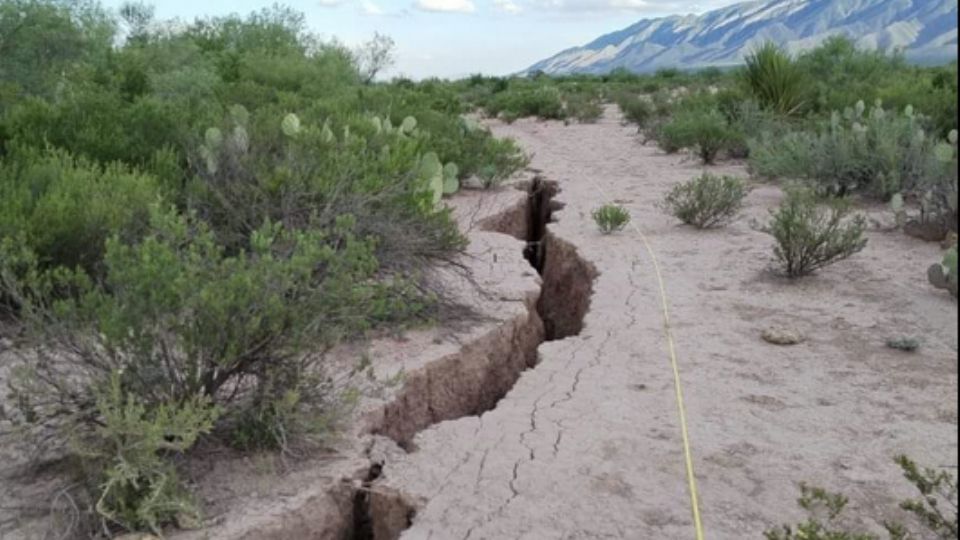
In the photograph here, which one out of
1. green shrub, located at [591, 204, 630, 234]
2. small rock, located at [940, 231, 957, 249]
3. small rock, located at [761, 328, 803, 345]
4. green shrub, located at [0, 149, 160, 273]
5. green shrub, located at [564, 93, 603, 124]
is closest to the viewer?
green shrub, located at [0, 149, 160, 273]

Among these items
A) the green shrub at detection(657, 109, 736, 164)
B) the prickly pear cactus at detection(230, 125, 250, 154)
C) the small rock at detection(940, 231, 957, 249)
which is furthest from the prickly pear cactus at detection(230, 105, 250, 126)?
the green shrub at detection(657, 109, 736, 164)

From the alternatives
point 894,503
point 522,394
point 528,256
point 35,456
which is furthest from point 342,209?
point 528,256

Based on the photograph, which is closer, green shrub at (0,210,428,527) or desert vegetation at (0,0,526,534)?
green shrub at (0,210,428,527)

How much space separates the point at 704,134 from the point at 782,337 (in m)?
8.64

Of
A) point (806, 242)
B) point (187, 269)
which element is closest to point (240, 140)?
point (187, 269)

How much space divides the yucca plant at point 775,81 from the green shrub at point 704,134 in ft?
6.73

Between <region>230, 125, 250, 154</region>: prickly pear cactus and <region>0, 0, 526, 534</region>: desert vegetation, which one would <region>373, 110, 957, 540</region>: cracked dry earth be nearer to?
<region>0, 0, 526, 534</region>: desert vegetation

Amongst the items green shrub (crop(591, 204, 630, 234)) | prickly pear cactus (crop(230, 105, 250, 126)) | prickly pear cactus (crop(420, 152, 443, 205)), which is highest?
prickly pear cactus (crop(230, 105, 250, 126))

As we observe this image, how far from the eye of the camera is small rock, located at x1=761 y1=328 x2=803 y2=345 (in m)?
5.77

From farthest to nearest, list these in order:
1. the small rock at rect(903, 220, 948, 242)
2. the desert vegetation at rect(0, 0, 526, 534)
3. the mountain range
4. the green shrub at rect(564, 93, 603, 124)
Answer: the green shrub at rect(564, 93, 603, 124) < the small rock at rect(903, 220, 948, 242) < the desert vegetation at rect(0, 0, 526, 534) < the mountain range

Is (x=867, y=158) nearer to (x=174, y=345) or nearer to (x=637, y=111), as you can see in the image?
(x=174, y=345)

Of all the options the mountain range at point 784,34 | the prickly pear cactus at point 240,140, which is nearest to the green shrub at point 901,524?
the mountain range at point 784,34

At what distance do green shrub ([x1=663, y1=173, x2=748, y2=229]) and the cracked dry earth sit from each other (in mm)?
1220

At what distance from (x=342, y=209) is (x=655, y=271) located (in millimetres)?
2831
